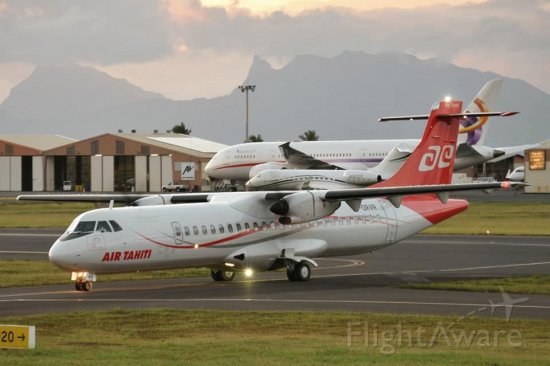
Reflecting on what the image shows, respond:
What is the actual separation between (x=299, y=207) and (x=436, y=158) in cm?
766

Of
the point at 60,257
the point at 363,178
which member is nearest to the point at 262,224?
the point at 60,257

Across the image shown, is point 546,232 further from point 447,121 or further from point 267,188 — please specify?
point 267,188

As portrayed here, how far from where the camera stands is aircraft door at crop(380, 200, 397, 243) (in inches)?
1361

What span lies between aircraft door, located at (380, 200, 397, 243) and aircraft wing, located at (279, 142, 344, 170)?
4340cm

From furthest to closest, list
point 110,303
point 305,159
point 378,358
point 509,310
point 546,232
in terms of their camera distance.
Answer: point 305,159 < point 546,232 < point 110,303 < point 509,310 < point 378,358

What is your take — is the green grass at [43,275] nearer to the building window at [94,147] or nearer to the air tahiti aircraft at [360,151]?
the air tahiti aircraft at [360,151]

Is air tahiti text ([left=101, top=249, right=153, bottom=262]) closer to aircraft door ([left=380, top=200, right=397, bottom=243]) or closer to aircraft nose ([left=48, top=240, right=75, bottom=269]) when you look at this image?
aircraft nose ([left=48, top=240, right=75, bottom=269])

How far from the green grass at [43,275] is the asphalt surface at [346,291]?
0.80m

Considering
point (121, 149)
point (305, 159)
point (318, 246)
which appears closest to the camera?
point (318, 246)

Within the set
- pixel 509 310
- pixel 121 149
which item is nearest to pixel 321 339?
pixel 509 310

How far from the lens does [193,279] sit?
33875 millimetres

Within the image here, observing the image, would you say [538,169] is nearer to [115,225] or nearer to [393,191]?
[393,191]

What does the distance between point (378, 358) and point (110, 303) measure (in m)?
10.7

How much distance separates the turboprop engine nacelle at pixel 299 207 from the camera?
104ft
